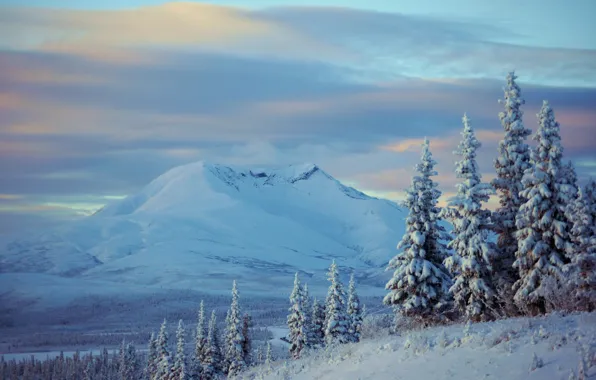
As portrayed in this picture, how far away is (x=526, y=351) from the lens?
16719 millimetres

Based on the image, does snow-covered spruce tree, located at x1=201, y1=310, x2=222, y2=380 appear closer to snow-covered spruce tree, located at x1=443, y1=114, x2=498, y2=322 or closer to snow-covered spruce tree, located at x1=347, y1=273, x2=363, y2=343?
snow-covered spruce tree, located at x1=347, y1=273, x2=363, y2=343

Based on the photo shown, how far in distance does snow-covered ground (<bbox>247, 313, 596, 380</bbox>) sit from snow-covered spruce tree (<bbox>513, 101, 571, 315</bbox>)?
A: 11.1 metres

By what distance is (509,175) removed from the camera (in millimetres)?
37781

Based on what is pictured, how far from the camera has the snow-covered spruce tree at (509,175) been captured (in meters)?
37.0

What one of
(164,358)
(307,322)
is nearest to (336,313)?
(307,322)

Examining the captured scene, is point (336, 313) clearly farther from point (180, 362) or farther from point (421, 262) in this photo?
point (421, 262)

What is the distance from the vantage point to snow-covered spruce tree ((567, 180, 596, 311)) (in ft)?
90.8

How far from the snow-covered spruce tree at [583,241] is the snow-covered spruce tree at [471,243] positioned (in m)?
4.60

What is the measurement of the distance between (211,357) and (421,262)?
1431 inches

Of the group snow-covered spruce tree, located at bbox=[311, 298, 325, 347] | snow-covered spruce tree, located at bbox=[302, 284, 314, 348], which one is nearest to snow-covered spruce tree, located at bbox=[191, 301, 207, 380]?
snow-covered spruce tree, located at bbox=[302, 284, 314, 348]

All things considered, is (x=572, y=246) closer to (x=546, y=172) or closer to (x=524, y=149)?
(x=546, y=172)

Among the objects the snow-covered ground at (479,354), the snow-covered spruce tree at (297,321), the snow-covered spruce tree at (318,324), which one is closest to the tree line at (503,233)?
the snow-covered ground at (479,354)

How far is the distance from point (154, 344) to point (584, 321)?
7297 cm

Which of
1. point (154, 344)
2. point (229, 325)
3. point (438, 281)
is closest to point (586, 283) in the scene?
point (438, 281)
